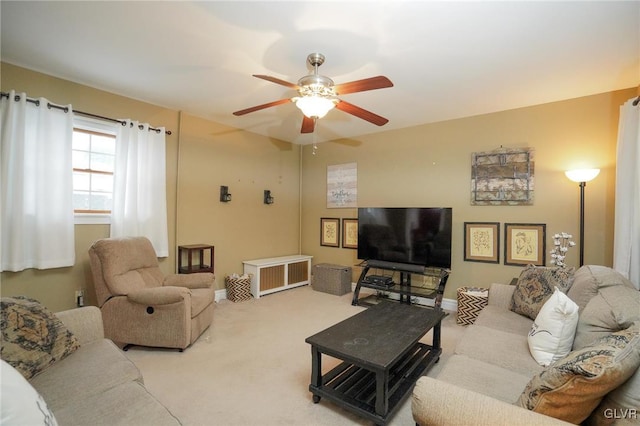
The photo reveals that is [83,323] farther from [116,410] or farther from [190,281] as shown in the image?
[190,281]

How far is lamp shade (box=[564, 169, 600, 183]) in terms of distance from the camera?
2893 mm

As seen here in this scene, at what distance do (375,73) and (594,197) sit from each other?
2.65m

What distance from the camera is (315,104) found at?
2.20 m

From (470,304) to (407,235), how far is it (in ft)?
3.54

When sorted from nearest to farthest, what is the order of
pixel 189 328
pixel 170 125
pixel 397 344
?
1. pixel 397 344
2. pixel 189 328
3. pixel 170 125

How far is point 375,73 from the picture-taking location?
272 cm

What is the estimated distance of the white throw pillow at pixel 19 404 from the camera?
742mm

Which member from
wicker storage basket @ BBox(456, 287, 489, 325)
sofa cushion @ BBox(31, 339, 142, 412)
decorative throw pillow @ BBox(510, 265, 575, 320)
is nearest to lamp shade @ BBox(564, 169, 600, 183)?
decorative throw pillow @ BBox(510, 265, 575, 320)

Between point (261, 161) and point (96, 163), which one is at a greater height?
point (261, 161)

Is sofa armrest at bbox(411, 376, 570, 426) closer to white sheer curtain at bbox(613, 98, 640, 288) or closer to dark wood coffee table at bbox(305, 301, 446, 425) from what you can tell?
dark wood coffee table at bbox(305, 301, 446, 425)

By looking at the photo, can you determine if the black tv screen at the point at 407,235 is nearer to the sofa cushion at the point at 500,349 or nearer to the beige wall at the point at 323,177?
the beige wall at the point at 323,177

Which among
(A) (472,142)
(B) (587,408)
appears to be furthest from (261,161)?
(B) (587,408)

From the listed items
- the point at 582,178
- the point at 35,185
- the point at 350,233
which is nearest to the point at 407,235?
Result: the point at 350,233

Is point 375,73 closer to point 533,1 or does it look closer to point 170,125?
point 533,1
